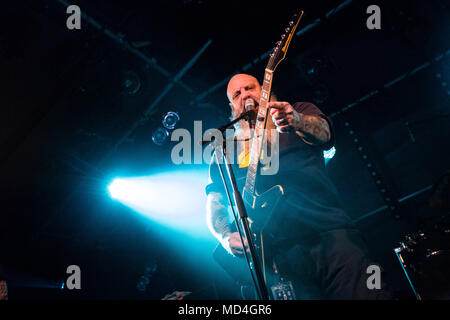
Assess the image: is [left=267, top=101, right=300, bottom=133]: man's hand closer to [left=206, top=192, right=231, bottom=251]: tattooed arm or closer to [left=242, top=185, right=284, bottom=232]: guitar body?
[left=242, top=185, right=284, bottom=232]: guitar body

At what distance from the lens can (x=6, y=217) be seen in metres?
6.11

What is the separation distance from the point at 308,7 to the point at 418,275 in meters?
4.40

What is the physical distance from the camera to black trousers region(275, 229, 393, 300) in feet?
5.54

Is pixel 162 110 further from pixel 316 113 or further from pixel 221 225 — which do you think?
pixel 316 113

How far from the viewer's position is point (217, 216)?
115 inches

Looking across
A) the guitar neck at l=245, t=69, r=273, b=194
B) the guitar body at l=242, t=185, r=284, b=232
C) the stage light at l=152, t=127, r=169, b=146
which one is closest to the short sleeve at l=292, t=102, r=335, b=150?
the guitar neck at l=245, t=69, r=273, b=194

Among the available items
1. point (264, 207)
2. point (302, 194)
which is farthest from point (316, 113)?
point (264, 207)

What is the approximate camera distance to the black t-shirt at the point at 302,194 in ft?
6.37

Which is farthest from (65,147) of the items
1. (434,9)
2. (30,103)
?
(434,9)

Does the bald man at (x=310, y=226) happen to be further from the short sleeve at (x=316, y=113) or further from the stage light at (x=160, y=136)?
the stage light at (x=160, y=136)

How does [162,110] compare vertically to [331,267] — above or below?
above

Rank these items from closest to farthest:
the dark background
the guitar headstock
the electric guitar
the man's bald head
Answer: the electric guitar
the guitar headstock
the man's bald head
the dark background

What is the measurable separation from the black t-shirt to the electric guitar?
0.06 meters

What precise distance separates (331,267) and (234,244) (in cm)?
79
